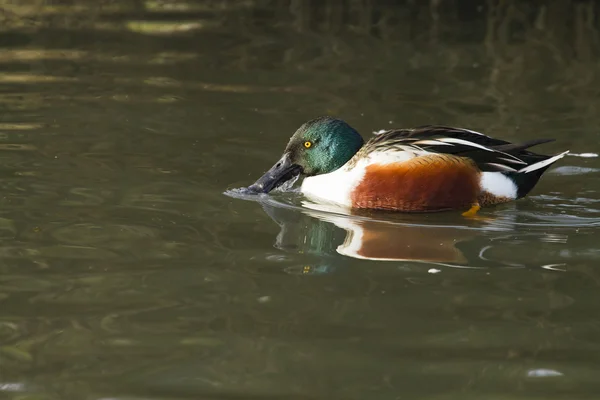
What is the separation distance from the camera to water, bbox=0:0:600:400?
4480 mm

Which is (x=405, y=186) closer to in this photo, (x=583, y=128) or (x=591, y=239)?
(x=591, y=239)

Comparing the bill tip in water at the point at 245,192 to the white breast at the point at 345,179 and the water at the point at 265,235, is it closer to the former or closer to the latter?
the water at the point at 265,235

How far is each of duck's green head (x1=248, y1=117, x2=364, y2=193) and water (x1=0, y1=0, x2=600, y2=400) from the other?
9.0 inches

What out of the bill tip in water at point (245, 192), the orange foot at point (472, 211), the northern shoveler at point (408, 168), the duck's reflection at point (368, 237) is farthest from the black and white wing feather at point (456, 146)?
the bill tip in water at point (245, 192)

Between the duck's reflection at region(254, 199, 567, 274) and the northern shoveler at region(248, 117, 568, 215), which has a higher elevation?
the northern shoveler at region(248, 117, 568, 215)

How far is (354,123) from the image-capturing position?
9422 millimetres

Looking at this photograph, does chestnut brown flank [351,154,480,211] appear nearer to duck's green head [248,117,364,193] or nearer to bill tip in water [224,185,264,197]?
duck's green head [248,117,364,193]

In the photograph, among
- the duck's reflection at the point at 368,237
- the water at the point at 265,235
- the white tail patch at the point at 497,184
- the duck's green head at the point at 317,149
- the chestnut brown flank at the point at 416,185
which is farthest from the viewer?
the duck's green head at the point at 317,149

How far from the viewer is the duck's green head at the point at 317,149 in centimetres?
747

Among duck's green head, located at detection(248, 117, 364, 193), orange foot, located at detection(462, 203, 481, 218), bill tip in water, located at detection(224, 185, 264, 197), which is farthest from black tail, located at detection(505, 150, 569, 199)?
bill tip in water, located at detection(224, 185, 264, 197)

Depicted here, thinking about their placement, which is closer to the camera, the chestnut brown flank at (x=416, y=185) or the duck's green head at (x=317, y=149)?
the chestnut brown flank at (x=416, y=185)

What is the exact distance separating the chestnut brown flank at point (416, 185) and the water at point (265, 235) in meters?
0.12

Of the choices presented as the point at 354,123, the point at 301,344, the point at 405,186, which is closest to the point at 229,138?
the point at 354,123

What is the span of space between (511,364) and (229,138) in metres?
4.62
